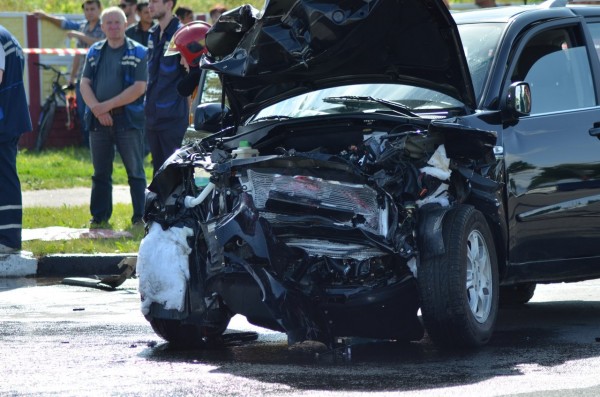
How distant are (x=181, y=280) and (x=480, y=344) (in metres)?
1.62

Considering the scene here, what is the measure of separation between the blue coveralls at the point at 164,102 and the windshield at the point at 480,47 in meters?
5.02

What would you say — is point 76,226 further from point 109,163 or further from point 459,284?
point 459,284

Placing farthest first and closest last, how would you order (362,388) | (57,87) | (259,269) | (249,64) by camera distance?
(57,87), (249,64), (259,269), (362,388)

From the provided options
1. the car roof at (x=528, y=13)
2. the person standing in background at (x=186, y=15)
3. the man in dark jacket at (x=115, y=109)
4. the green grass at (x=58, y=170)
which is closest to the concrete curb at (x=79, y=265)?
the man in dark jacket at (x=115, y=109)

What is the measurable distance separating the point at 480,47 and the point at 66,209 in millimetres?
7498

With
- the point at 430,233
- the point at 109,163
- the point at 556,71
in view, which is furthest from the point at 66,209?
the point at 430,233

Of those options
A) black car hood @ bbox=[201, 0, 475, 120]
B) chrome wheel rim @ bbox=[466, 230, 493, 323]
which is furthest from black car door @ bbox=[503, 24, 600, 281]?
black car hood @ bbox=[201, 0, 475, 120]

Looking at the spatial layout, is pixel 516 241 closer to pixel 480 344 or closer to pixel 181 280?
pixel 480 344

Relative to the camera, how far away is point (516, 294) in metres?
9.48

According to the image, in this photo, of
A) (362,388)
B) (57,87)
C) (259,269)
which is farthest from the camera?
(57,87)

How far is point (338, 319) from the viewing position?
7.03m

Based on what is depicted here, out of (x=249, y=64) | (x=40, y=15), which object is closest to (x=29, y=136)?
(x=40, y=15)

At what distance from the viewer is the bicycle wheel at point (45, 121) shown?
20.8m

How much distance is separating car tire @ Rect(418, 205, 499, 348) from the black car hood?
0.84 m
